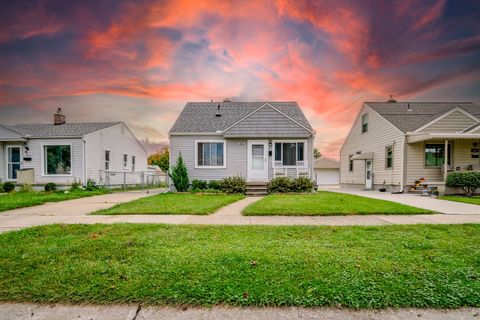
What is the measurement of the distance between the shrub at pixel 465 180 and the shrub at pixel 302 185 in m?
A: 7.92

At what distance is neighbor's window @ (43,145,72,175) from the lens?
15516 millimetres

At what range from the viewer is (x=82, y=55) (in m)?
11.7

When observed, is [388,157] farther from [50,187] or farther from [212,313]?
[50,187]

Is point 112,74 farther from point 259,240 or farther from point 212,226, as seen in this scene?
point 259,240

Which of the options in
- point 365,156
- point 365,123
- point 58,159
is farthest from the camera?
point 365,123

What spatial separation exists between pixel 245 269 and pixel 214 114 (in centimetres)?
1443

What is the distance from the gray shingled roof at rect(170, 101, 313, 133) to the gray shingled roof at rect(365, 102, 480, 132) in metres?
6.04

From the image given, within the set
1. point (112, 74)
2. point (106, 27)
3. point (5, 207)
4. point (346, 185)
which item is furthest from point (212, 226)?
point (346, 185)

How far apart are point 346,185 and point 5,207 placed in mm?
22999

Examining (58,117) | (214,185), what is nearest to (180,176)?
(214,185)

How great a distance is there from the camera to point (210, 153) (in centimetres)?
1481

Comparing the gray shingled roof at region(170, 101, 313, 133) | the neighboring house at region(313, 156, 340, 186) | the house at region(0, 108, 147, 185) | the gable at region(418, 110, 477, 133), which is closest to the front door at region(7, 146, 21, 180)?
the house at region(0, 108, 147, 185)

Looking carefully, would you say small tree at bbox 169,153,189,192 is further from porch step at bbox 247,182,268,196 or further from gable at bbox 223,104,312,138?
porch step at bbox 247,182,268,196

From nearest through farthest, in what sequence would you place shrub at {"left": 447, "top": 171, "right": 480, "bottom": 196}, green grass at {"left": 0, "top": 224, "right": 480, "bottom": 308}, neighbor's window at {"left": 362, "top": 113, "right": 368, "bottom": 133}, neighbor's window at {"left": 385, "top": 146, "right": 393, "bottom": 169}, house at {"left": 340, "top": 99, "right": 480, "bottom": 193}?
Result: green grass at {"left": 0, "top": 224, "right": 480, "bottom": 308}, shrub at {"left": 447, "top": 171, "right": 480, "bottom": 196}, house at {"left": 340, "top": 99, "right": 480, "bottom": 193}, neighbor's window at {"left": 385, "top": 146, "right": 393, "bottom": 169}, neighbor's window at {"left": 362, "top": 113, "right": 368, "bottom": 133}
